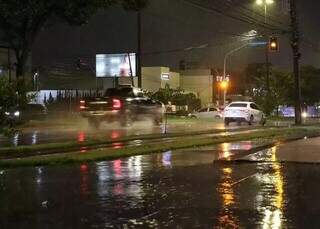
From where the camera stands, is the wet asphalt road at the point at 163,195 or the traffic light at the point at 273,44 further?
the traffic light at the point at 273,44

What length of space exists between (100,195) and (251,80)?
125 metres

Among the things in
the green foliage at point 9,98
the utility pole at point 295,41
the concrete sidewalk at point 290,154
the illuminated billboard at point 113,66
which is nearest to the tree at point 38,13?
the utility pole at point 295,41

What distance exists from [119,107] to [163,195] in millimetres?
22212

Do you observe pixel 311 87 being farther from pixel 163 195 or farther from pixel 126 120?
pixel 163 195

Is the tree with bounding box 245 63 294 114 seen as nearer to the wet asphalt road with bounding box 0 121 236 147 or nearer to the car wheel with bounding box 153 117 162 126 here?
the car wheel with bounding box 153 117 162 126

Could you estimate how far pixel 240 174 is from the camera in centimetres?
1388

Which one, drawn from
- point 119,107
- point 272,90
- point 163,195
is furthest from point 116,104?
point 272,90

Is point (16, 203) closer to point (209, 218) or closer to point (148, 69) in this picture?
point (209, 218)

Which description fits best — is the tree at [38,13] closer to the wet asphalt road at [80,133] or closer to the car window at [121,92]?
the car window at [121,92]

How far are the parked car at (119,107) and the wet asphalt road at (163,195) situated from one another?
54.9 feet

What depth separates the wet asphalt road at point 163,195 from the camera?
8984 millimetres

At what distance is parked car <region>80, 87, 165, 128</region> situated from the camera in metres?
32.8

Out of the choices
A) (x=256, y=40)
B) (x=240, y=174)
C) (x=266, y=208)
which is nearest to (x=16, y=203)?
(x=266, y=208)

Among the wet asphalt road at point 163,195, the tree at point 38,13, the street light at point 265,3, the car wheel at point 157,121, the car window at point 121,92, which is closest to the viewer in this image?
the wet asphalt road at point 163,195
